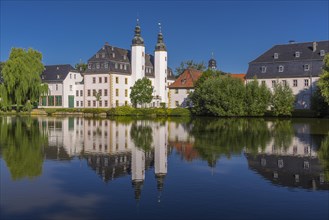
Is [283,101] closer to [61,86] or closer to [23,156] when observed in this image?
[23,156]

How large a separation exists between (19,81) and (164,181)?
57.2m

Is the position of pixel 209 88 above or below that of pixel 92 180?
above

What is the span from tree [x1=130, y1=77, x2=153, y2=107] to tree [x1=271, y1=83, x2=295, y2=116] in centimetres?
2302

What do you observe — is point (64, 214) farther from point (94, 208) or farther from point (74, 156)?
point (74, 156)

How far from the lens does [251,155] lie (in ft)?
63.0

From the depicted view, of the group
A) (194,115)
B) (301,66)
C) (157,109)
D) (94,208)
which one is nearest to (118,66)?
(157,109)

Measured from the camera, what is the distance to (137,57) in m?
76.8

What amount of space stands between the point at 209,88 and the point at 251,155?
40.7 metres

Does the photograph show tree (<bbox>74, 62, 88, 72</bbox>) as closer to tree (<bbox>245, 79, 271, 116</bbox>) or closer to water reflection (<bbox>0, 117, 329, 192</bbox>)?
tree (<bbox>245, 79, 271, 116</bbox>)

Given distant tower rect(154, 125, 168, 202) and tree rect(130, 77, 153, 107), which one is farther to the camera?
tree rect(130, 77, 153, 107)

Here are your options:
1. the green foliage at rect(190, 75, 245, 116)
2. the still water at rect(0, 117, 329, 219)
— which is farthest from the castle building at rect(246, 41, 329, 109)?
the still water at rect(0, 117, 329, 219)

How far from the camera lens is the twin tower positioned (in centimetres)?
7675

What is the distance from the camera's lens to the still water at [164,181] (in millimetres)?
10156

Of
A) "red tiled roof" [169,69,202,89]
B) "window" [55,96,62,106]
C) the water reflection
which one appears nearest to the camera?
the water reflection
